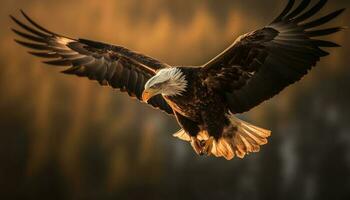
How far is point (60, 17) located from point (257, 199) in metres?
1.73

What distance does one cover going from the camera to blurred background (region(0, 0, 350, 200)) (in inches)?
138

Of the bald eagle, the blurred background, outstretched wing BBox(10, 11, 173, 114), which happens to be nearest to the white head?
the bald eagle

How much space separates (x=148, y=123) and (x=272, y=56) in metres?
1.18

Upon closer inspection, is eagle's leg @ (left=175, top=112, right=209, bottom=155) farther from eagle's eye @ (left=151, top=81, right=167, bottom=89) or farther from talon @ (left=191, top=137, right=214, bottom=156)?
eagle's eye @ (left=151, top=81, right=167, bottom=89)

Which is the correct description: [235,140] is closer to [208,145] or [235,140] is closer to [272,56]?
[208,145]

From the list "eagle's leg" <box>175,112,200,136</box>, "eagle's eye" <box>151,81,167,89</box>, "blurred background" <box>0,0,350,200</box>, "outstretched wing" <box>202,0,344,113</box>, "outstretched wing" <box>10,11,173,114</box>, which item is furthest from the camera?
"blurred background" <box>0,0,350,200</box>

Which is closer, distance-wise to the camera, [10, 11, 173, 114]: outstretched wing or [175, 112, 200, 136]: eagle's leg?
[175, 112, 200, 136]: eagle's leg

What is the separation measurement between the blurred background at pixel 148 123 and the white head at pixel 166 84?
2.52 ft

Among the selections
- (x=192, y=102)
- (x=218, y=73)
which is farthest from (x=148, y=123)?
(x=218, y=73)

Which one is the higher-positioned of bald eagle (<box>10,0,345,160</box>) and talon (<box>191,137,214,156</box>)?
bald eagle (<box>10,0,345,160</box>)

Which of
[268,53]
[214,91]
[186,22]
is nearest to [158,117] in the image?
[186,22]

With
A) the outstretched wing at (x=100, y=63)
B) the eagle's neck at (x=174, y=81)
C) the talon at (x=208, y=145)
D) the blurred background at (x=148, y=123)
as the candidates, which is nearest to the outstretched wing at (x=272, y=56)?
Answer: the eagle's neck at (x=174, y=81)

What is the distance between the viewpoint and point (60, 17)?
3578mm

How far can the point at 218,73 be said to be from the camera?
2.75 m
